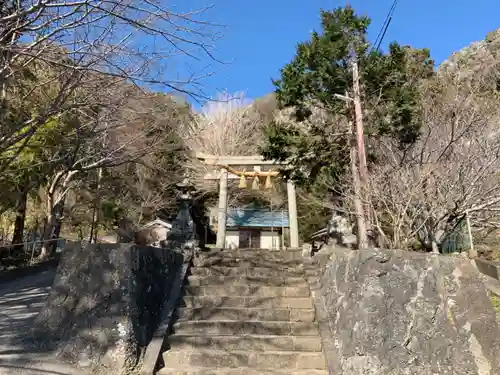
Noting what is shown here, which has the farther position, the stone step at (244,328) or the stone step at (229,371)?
the stone step at (244,328)

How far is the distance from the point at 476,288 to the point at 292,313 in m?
2.21

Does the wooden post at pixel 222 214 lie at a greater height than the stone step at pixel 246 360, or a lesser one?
greater

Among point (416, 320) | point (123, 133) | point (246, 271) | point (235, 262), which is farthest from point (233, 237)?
point (416, 320)

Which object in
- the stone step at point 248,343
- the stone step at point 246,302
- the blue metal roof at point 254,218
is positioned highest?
the blue metal roof at point 254,218

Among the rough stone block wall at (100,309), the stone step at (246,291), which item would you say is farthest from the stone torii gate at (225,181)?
the rough stone block wall at (100,309)

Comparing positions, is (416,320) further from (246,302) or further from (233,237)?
(233,237)

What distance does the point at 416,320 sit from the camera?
12.0 ft

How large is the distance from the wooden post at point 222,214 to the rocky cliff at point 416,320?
982 centimetres

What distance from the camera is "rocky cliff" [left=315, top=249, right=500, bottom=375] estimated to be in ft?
11.4

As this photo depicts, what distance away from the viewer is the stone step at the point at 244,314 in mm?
5105

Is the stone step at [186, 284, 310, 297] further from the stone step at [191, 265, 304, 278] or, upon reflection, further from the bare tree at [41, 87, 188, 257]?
the bare tree at [41, 87, 188, 257]

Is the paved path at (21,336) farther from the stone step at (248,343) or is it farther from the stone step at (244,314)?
the stone step at (244,314)

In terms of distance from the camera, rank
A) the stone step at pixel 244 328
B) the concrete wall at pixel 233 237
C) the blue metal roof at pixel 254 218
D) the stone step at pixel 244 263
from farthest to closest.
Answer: the concrete wall at pixel 233 237 < the blue metal roof at pixel 254 218 < the stone step at pixel 244 263 < the stone step at pixel 244 328

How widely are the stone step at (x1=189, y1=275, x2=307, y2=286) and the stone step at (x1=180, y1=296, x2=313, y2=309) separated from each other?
1.88ft
